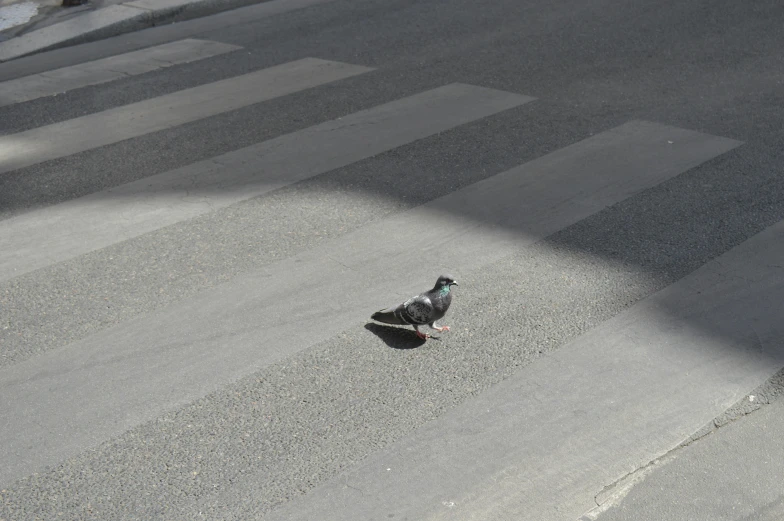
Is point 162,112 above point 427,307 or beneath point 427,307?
above

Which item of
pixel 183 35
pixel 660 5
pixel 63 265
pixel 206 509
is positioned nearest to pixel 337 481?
pixel 206 509

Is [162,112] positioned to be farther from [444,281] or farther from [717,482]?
[717,482]

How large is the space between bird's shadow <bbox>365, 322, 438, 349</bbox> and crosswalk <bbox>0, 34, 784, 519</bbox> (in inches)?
0.7

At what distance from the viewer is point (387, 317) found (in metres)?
4.64

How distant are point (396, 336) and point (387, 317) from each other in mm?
170

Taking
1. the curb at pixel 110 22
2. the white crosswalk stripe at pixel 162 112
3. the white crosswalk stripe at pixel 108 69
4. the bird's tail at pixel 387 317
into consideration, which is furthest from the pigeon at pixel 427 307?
the curb at pixel 110 22

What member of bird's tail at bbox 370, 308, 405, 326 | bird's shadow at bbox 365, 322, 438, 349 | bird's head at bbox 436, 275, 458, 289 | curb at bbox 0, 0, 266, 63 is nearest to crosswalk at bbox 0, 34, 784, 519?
bird's shadow at bbox 365, 322, 438, 349

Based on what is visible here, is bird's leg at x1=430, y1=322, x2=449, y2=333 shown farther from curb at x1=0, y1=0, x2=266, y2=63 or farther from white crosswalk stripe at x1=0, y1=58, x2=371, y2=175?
curb at x1=0, y1=0, x2=266, y2=63

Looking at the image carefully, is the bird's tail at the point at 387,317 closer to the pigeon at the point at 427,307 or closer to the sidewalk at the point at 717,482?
the pigeon at the point at 427,307

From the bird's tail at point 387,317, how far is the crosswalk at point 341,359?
0.12 meters

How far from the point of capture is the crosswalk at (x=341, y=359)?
368 centimetres

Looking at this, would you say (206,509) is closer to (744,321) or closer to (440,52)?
(744,321)

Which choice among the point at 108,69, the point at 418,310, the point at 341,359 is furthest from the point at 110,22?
the point at 418,310

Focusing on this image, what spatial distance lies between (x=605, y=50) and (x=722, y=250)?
4.82m
